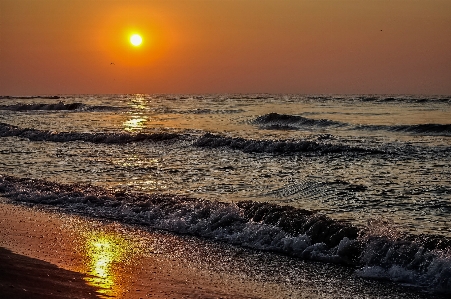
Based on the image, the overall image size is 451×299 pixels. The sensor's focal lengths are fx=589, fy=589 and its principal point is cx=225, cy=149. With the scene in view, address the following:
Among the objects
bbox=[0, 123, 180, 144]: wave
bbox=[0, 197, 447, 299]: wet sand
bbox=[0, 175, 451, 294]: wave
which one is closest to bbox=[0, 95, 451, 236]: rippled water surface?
bbox=[0, 123, 180, 144]: wave

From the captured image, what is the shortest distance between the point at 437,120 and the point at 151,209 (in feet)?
104

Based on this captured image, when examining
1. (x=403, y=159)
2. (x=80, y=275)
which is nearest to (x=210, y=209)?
(x=80, y=275)

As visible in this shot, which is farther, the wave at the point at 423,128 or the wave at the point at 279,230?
the wave at the point at 423,128

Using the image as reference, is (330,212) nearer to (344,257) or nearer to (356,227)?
(356,227)

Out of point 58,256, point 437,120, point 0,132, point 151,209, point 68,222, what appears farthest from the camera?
point 437,120

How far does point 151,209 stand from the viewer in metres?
12.5

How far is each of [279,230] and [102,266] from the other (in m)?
3.28

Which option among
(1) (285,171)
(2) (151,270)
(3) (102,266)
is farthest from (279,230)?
(1) (285,171)

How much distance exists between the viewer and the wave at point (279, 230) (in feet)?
27.7

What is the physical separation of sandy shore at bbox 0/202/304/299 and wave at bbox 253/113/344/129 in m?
30.6

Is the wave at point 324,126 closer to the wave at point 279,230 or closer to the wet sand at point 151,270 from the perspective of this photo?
the wave at point 279,230

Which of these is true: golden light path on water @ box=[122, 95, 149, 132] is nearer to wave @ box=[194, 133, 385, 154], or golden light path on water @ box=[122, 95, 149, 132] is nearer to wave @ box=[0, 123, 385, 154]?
wave @ box=[0, 123, 385, 154]

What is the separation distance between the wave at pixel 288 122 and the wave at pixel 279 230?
92.1ft

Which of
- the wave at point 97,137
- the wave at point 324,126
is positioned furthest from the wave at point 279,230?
the wave at point 324,126
